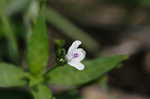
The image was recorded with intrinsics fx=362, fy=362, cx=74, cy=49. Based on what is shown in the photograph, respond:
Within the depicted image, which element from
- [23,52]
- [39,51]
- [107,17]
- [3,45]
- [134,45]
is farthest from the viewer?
[107,17]

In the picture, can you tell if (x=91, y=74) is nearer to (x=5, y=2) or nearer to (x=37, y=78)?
(x=37, y=78)

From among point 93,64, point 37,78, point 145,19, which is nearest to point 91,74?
point 93,64

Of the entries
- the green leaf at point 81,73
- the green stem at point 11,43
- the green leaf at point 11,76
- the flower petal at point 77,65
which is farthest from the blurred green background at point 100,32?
the flower petal at point 77,65

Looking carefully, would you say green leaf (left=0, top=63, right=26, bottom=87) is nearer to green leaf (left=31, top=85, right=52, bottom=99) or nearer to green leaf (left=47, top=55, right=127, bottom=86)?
green leaf (left=31, top=85, right=52, bottom=99)

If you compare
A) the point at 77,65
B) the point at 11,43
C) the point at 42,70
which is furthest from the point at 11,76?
the point at 11,43

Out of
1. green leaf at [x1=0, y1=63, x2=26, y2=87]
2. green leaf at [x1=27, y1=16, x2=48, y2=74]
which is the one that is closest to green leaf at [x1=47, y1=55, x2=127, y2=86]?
green leaf at [x1=27, y1=16, x2=48, y2=74]

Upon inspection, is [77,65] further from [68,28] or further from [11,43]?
[68,28]

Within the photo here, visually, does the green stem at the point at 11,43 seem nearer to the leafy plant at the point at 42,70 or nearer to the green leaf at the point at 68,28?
the leafy plant at the point at 42,70
